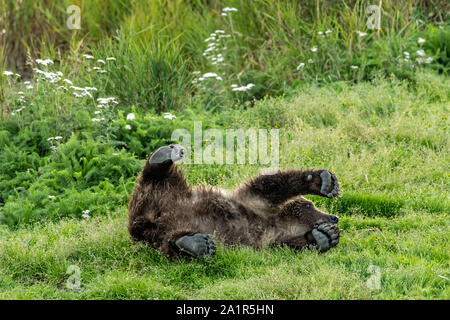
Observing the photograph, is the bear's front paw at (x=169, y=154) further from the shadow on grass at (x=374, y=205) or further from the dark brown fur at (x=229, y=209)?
the shadow on grass at (x=374, y=205)

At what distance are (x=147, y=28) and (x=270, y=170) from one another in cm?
495

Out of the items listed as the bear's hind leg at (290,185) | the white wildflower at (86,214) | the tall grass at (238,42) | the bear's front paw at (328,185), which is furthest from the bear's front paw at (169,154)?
the tall grass at (238,42)

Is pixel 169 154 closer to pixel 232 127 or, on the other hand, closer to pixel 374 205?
pixel 374 205

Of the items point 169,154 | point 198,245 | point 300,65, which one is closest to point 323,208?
point 169,154

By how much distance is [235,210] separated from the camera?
5.21 metres

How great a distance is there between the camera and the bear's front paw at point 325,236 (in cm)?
482

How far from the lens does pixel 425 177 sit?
6.51 m

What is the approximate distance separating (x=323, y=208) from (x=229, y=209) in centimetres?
116

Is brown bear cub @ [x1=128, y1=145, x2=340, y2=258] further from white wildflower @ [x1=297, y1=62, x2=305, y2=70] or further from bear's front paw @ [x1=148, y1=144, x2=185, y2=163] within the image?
white wildflower @ [x1=297, y1=62, x2=305, y2=70]

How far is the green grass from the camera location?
14.1ft

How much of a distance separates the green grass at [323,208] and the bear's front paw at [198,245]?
0.75 feet

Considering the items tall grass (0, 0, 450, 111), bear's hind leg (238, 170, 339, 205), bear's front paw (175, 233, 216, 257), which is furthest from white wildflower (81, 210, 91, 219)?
tall grass (0, 0, 450, 111)
